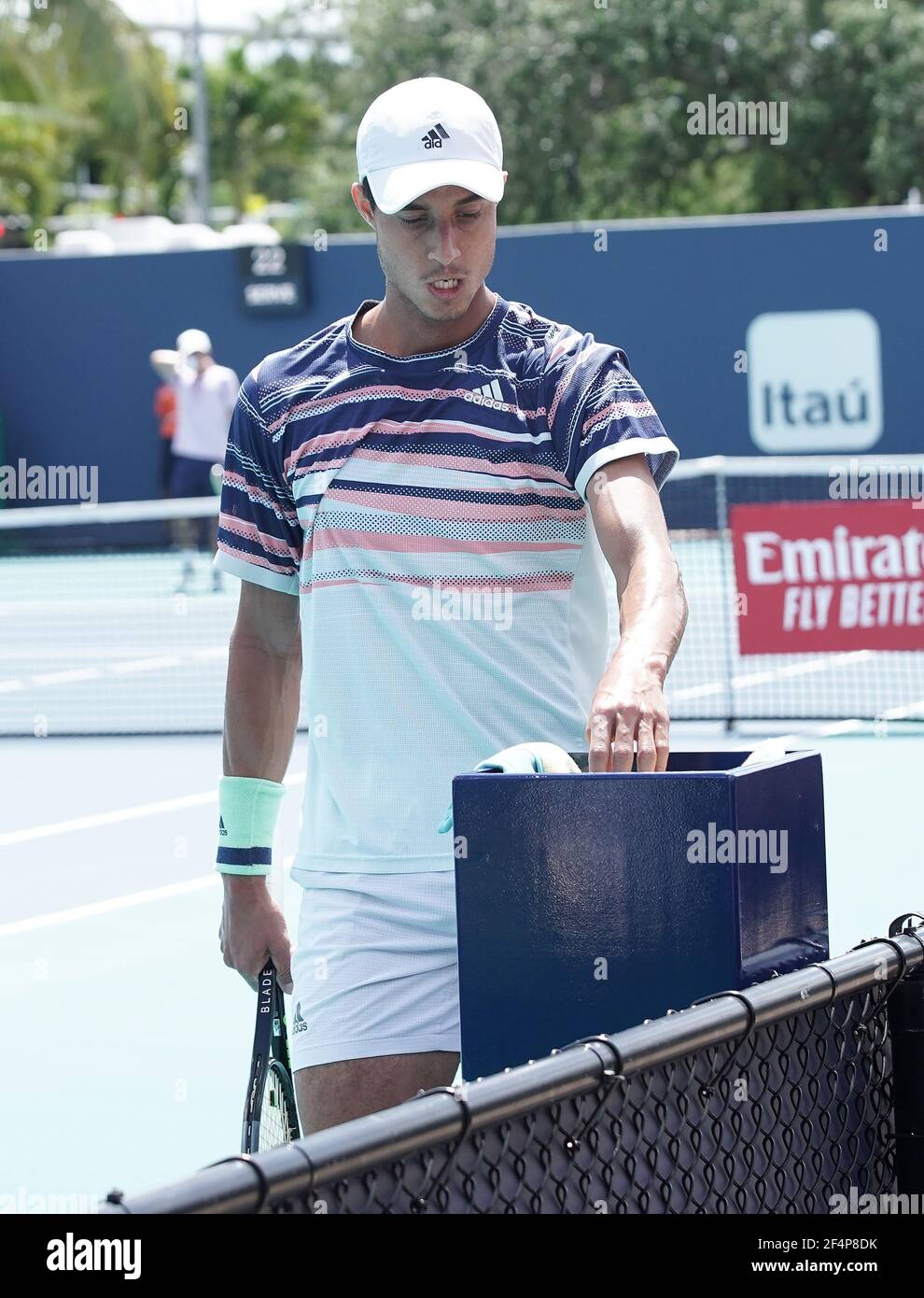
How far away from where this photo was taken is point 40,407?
22859 millimetres

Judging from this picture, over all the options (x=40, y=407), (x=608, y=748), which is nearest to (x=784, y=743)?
(x=608, y=748)

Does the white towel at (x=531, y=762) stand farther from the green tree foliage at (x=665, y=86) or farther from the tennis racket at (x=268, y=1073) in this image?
the green tree foliage at (x=665, y=86)

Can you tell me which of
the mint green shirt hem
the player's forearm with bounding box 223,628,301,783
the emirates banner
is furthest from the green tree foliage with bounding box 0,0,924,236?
the mint green shirt hem

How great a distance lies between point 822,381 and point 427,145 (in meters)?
17.4

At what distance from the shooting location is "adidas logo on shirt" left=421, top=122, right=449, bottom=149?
2832 millimetres

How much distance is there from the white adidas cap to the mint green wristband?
99 centimetres

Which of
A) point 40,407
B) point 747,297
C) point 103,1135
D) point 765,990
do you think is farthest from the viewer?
point 40,407

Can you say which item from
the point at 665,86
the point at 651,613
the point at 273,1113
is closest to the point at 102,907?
the point at 273,1113

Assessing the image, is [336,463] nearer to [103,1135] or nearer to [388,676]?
[388,676]

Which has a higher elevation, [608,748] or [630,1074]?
[608,748]

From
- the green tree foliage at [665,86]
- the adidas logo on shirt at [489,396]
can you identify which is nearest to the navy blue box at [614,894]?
the adidas logo on shirt at [489,396]

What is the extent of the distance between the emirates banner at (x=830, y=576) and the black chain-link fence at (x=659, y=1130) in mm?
8066

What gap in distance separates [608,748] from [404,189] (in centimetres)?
92
